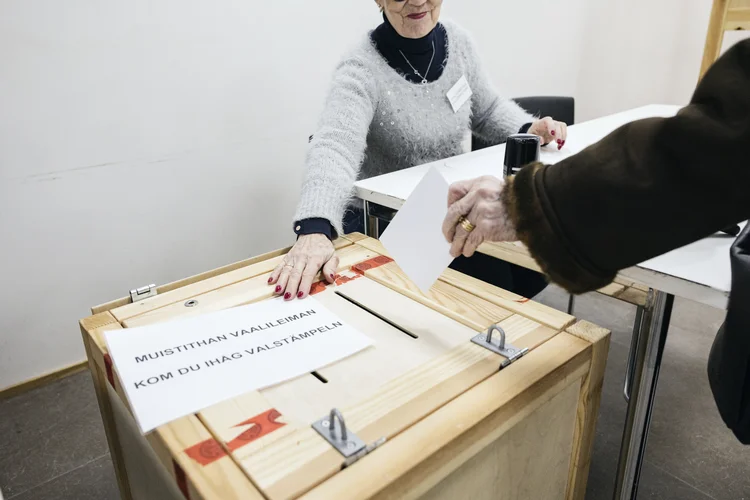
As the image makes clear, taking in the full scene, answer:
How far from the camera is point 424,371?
0.62m

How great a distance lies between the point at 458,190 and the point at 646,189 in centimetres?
24

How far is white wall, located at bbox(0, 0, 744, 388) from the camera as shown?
4.84 feet

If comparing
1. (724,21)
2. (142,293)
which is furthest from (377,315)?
(724,21)

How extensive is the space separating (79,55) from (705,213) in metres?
1.63

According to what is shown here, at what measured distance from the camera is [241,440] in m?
0.51

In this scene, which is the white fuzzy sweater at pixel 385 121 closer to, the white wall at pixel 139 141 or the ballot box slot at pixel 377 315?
the ballot box slot at pixel 377 315

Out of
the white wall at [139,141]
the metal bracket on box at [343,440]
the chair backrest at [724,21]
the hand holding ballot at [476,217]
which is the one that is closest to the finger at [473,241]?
the hand holding ballot at [476,217]

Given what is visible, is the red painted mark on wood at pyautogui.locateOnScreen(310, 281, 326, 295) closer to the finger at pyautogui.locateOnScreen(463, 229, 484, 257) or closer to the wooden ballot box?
the wooden ballot box

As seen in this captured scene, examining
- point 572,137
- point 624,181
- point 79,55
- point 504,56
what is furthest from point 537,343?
point 504,56

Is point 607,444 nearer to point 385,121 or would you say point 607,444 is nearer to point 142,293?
point 385,121

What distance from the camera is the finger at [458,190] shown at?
658 millimetres

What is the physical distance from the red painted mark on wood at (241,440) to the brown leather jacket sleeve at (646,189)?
1.07 feet

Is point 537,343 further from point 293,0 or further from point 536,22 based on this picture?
point 536,22

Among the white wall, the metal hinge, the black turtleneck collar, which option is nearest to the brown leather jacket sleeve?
the metal hinge
